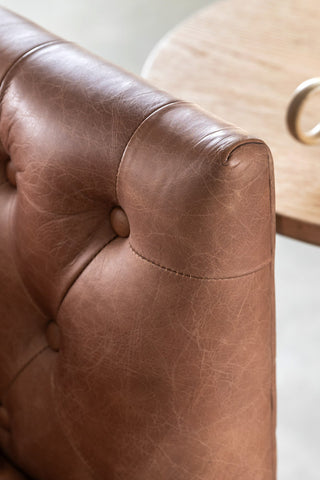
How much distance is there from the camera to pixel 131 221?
0.52 m

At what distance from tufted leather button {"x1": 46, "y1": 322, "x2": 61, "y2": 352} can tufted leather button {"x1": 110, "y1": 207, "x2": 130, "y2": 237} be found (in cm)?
12

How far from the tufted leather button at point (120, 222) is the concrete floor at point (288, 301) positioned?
2.47ft

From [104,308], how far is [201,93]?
36 cm

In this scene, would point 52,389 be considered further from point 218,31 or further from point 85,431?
point 218,31

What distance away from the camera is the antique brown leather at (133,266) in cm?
48

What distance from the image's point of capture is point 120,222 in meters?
0.54

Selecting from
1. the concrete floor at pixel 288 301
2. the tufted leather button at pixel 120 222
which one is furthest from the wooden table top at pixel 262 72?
the concrete floor at pixel 288 301

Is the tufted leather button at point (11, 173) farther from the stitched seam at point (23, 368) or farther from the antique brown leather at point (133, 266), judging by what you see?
the stitched seam at point (23, 368)

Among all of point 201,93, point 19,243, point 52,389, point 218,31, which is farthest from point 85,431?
point 218,31

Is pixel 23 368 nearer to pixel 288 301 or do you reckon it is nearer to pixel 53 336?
pixel 53 336

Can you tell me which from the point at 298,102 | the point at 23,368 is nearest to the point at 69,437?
the point at 23,368

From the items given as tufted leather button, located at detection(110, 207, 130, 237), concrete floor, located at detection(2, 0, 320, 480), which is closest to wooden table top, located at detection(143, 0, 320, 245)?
tufted leather button, located at detection(110, 207, 130, 237)

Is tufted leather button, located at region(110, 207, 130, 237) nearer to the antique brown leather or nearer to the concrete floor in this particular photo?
the antique brown leather

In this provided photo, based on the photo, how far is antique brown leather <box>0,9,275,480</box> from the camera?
48cm
